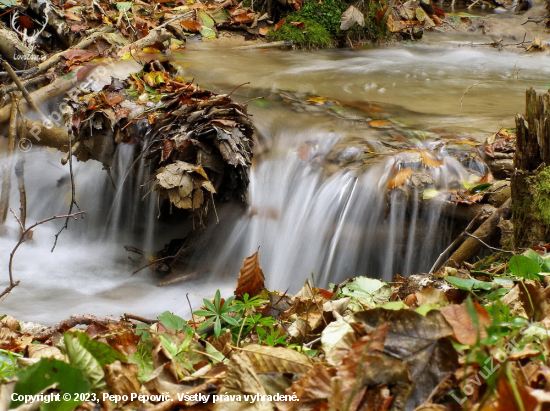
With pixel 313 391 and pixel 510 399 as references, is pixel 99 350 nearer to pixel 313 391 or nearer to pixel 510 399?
pixel 313 391

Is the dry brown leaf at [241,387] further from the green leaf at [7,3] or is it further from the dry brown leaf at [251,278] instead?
the green leaf at [7,3]

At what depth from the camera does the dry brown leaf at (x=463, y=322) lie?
54.8 inches

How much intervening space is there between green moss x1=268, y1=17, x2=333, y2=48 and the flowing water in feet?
5.33

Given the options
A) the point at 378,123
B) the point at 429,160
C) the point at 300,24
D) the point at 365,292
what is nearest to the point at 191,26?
the point at 300,24

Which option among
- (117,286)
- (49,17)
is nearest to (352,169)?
(117,286)

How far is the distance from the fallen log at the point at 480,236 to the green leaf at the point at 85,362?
2083mm

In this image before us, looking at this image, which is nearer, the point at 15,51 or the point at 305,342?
the point at 305,342


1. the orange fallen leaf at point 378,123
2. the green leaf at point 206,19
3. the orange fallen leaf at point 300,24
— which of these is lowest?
the orange fallen leaf at point 378,123

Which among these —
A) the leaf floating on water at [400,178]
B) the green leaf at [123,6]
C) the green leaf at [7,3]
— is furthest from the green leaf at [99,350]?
the green leaf at [123,6]

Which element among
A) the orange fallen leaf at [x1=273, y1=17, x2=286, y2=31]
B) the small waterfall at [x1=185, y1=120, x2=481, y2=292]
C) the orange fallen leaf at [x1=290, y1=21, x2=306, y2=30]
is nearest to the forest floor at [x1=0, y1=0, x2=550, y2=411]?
the small waterfall at [x1=185, y1=120, x2=481, y2=292]

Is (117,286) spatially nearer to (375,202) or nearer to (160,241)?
(160,241)

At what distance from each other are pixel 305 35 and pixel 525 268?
6131 millimetres

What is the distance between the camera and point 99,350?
1.57 metres

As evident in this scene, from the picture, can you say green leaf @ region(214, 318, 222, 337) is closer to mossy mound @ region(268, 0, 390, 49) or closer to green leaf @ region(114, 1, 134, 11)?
mossy mound @ region(268, 0, 390, 49)
